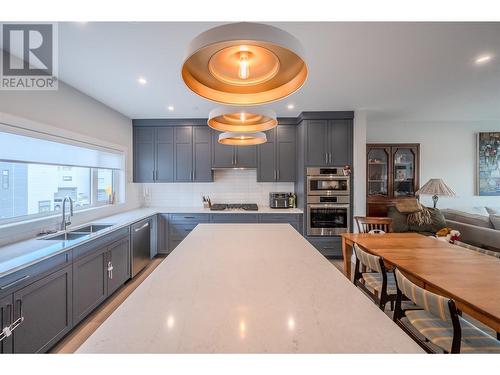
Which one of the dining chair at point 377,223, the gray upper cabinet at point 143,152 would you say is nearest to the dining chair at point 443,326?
the dining chair at point 377,223

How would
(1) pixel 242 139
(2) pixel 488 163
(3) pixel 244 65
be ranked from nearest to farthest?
(3) pixel 244 65 → (1) pixel 242 139 → (2) pixel 488 163

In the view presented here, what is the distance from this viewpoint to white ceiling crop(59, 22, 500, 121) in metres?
1.76

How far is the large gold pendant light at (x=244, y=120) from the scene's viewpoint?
4.55 ft

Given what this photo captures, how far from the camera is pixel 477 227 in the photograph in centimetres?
317

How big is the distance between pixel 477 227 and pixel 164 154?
5.04 metres

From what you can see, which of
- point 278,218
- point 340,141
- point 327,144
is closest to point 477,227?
point 340,141

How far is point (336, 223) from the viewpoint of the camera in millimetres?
3846

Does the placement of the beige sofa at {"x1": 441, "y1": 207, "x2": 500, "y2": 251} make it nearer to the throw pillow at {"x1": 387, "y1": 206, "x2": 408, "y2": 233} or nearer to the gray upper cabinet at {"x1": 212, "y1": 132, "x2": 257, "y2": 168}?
the throw pillow at {"x1": 387, "y1": 206, "x2": 408, "y2": 233}

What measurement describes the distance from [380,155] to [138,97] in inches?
175

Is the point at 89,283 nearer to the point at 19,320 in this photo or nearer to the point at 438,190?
the point at 19,320

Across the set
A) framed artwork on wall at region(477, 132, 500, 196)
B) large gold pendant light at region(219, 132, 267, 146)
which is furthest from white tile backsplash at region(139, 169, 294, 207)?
framed artwork on wall at region(477, 132, 500, 196)

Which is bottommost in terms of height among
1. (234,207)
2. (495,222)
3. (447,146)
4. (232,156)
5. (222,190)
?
(495,222)

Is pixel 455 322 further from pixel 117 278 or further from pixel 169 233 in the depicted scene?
pixel 169 233

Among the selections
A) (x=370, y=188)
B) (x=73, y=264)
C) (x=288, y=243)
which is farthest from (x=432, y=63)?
(x=73, y=264)
